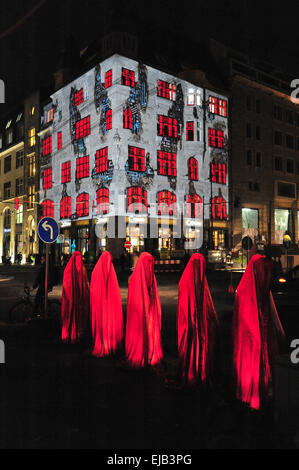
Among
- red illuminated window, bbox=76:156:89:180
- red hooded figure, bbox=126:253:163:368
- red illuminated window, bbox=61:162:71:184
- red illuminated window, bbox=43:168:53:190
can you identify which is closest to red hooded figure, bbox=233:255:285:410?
red hooded figure, bbox=126:253:163:368

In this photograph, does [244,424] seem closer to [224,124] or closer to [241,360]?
[241,360]

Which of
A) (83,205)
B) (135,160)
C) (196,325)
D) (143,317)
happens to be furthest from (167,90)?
(196,325)

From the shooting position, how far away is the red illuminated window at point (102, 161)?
132 feet

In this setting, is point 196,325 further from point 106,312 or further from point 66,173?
point 66,173

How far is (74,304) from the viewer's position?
879cm

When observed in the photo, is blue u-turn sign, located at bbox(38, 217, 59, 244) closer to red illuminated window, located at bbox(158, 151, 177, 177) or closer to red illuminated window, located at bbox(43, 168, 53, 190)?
red illuminated window, located at bbox(158, 151, 177, 177)

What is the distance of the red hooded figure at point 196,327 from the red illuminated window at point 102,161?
35.5 metres

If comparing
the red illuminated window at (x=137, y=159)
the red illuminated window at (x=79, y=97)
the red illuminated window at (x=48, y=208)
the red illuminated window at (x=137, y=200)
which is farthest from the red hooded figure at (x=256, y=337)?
the red illuminated window at (x=48, y=208)

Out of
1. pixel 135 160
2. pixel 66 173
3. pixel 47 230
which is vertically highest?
pixel 135 160

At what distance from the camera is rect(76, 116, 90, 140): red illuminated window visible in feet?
141

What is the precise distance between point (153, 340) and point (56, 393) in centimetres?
180

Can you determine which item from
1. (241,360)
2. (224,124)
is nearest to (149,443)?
(241,360)

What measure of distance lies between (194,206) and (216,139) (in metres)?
8.64

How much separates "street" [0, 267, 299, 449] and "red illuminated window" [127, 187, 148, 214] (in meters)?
32.4
